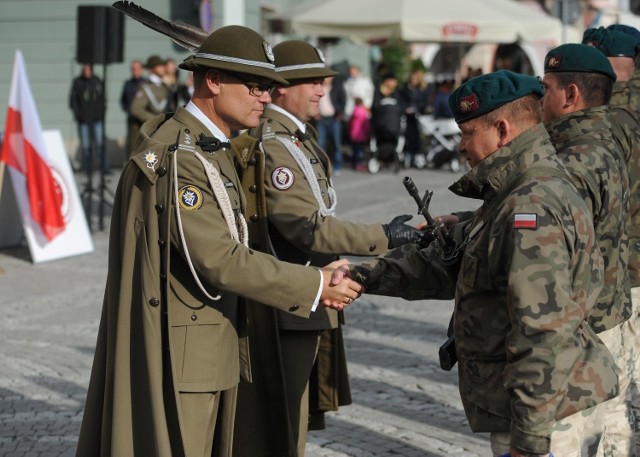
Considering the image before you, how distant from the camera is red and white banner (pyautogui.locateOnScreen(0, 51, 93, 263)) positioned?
12.3 meters

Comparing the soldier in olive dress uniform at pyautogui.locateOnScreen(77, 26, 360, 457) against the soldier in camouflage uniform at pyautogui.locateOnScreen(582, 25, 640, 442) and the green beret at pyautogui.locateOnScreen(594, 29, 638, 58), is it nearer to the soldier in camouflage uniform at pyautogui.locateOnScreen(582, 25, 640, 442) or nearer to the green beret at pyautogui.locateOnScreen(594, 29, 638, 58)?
the soldier in camouflage uniform at pyautogui.locateOnScreen(582, 25, 640, 442)

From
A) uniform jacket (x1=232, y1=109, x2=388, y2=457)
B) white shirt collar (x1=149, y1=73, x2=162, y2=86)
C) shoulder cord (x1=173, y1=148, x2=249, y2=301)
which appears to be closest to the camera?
shoulder cord (x1=173, y1=148, x2=249, y2=301)

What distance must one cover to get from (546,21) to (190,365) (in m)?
17.4

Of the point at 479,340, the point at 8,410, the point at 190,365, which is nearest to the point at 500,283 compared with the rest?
the point at 479,340

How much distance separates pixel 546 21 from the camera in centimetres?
2045

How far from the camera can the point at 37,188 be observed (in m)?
12.4

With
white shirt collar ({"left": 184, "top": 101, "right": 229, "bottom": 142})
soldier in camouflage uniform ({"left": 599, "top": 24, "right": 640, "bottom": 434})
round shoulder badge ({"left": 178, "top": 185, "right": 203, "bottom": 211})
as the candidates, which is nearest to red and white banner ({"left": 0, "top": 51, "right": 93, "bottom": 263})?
soldier in camouflage uniform ({"left": 599, "top": 24, "right": 640, "bottom": 434})

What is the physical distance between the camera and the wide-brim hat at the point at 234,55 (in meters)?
4.26

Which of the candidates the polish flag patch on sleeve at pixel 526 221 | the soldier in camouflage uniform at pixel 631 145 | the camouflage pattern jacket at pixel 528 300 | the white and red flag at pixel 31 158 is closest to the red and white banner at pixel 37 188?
the white and red flag at pixel 31 158

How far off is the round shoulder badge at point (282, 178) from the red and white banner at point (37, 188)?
754cm

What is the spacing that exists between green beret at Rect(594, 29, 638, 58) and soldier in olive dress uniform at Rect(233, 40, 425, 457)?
1.51 m

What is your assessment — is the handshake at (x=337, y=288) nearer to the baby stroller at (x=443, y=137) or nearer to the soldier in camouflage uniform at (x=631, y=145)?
the soldier in camouflage uniform at (x=631, y=145)

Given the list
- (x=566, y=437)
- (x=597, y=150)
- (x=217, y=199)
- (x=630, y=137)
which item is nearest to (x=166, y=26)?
(x=217, y=199)

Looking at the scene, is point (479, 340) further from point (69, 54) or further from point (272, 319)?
point (69, 54)
